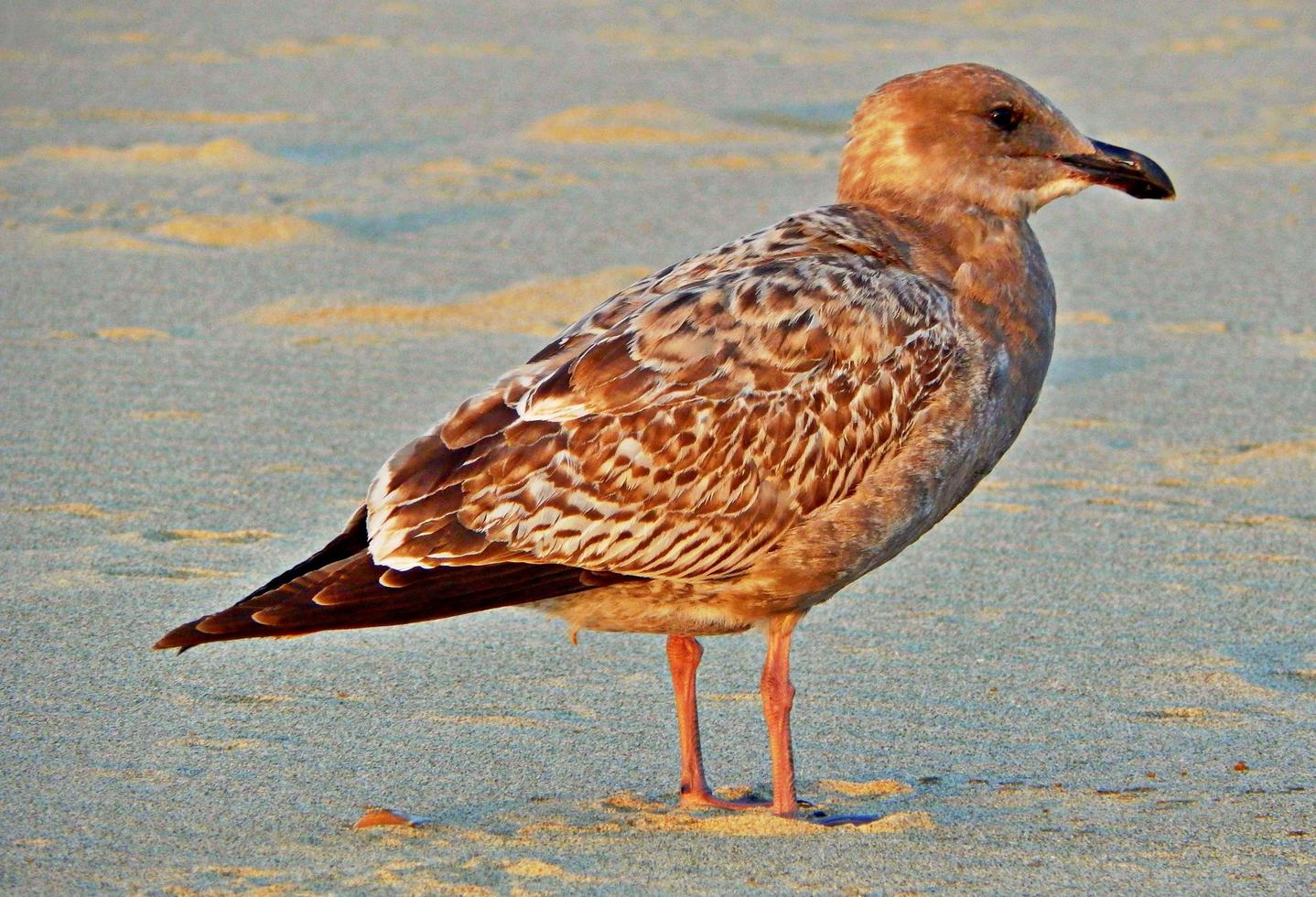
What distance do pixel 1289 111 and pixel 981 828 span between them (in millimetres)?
9884

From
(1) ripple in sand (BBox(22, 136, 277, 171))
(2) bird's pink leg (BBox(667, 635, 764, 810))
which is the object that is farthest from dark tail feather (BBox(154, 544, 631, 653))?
(1) ripple in sand (BBox(22, 136, 277, 171))

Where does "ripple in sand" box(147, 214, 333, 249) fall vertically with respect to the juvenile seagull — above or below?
above

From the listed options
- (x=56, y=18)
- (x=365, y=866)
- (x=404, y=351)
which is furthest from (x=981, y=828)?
(x=56, y=18)

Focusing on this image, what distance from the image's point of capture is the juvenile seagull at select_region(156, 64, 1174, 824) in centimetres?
427

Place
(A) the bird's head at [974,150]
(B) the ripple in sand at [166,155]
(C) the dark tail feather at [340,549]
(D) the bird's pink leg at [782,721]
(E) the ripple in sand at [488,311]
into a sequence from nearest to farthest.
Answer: (C) the dark tail feather at [340,549] → (D) the bird's pink leg at [782,721] → (A) the bird's head at [974,150] → (E) the ripple in sand at [488,311] → (B) the ripple in sand at [166,155]

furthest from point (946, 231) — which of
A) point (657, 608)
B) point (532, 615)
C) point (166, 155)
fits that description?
point (166, 155)

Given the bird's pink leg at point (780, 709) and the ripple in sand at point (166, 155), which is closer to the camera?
the bird's pink leg at point (780, 709)

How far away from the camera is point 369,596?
411 centimetres

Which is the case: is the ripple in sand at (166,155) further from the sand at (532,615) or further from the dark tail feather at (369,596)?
the dark tail feather at (369,596)

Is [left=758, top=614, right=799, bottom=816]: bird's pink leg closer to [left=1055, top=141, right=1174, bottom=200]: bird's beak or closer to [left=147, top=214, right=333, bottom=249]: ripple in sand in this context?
[left=1055, top=141, right=1174, bottom=200]: bird's beak

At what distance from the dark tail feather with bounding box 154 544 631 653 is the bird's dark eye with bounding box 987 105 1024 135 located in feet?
5.18

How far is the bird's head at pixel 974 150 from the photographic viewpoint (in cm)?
492

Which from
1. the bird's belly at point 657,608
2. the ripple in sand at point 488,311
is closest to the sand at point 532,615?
the ripple in sand at point 488,311

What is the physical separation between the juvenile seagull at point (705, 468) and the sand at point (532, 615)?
1.44 ft
